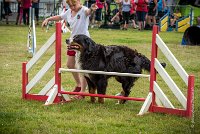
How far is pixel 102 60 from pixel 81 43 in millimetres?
442

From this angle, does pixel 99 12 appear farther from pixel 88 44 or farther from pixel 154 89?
pixel 154 89

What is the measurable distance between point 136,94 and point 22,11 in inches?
827

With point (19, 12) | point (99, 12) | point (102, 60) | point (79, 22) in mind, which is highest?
point (79, 22)

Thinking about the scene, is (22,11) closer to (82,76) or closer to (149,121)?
(82,76)

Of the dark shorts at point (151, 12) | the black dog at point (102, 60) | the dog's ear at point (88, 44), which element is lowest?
the dark shorts at point (151, 12)

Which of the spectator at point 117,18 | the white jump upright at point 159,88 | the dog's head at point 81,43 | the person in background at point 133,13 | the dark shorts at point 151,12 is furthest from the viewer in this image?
the spectator at point 117,18

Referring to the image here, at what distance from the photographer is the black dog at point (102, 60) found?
8.52m

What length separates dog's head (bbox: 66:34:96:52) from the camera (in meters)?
8.48

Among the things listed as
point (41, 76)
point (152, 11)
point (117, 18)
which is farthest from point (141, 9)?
point (41, 76)

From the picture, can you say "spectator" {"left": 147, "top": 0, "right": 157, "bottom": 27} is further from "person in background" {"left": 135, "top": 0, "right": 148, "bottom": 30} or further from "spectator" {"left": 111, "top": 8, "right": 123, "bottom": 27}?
"spectator" {"left": 111, "top": 8, "right": 123, "bottom": 27}

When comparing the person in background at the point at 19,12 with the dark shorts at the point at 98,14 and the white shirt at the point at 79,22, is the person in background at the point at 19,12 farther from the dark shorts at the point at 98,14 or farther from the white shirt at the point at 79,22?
the white shirt at the point at 79,22

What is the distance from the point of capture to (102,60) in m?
8.64

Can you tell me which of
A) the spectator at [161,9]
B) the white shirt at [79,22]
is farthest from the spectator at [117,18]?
the white shirt at [79,22]

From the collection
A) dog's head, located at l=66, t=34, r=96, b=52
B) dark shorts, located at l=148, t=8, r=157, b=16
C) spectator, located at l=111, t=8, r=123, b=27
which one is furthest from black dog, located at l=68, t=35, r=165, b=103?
spectator, located at l=111, t=8, r=123, b=27
